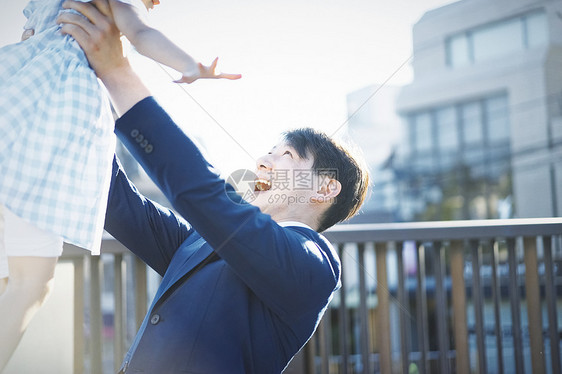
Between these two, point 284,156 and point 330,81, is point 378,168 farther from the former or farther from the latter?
point 284,156

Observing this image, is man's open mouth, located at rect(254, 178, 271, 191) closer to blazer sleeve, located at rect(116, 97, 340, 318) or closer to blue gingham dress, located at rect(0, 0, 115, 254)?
blazer sleeve, located at rect(116, 97, 340, 318)

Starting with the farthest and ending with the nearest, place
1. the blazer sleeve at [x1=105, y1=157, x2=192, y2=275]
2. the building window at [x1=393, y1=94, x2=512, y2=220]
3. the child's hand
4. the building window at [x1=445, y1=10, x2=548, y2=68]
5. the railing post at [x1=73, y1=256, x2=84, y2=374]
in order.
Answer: the building window at [x1=393, y1=94, x2=512, y2=220] → the building window at [x1=445, y1=10, x2=548, y2=68] → the railing post at [x1=73, y1=256, x2=84, y2=374] → the blazer sleeve at [x1=105, y1=157, x2=192, y2=275] → the child's hand

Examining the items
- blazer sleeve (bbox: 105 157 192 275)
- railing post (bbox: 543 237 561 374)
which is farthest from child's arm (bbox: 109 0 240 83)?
railing post (bbox: 543 237 561 374)

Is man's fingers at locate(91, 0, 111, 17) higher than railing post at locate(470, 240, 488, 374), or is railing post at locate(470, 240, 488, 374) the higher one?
man's fingers at locate(91, 0, 111, 17)

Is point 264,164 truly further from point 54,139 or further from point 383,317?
point 383,317

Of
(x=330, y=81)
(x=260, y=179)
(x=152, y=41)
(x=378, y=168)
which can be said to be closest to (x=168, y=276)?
(x=260, y=179)

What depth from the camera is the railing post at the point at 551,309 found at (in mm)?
1844

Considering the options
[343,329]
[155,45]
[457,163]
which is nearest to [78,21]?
[155,45]

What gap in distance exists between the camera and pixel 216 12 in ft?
9.18

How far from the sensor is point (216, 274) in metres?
0.96

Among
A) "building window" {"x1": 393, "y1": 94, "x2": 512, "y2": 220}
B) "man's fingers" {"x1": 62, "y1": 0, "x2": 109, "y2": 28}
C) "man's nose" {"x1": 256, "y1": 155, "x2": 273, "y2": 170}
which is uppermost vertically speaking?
"building window" {"x1": 393, "y1": 94, "x2": 512, "y2": 220}

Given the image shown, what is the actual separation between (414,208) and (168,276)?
17.9m

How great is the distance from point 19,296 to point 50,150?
0.84 feet

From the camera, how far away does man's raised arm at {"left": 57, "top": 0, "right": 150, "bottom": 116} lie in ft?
2.65
